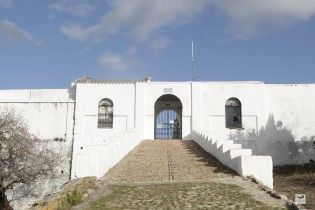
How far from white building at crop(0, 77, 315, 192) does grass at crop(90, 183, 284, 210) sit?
1792 cm

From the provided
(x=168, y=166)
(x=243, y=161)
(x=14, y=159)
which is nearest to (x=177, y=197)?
(x=243, y=161)

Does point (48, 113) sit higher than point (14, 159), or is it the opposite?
point (48, 113)

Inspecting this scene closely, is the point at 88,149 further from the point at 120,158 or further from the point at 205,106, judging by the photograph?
the point at 205,106

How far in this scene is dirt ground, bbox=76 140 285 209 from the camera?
13297 millimetres

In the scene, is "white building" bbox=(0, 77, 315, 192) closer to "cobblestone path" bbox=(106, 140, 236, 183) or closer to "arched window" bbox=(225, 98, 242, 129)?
"arched window" bbox=(225, 98, 242, 129)

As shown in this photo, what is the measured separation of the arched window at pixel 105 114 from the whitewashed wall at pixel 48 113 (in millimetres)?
1853

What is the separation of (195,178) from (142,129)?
1677cm

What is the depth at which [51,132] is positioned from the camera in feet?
112

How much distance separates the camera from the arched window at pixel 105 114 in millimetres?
34625

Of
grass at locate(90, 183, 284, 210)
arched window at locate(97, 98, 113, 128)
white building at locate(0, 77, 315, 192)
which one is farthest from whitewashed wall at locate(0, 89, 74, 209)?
grass at locate(90, 183, 284, 210)

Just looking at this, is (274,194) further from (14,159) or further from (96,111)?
(96,111)

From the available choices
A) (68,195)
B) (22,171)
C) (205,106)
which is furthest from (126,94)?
(68,195)

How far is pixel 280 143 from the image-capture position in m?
34.0

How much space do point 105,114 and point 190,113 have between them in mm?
5679
